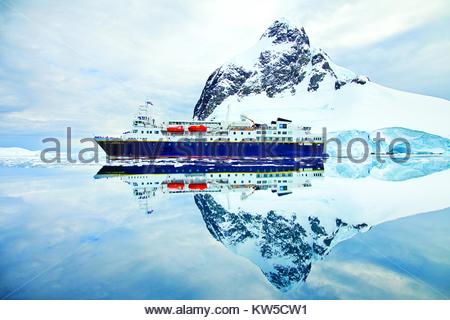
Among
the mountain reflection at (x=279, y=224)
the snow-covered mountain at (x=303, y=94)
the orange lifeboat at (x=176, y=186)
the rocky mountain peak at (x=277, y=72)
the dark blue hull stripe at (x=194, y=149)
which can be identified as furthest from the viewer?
the rocky mountain peak at (x=277, y=72)

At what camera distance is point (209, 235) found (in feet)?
19.3

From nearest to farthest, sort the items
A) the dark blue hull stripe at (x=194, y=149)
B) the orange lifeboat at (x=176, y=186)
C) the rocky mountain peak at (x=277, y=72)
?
the orange lifeboat at (x=176, y=186) → the dark blue hull stripe at (x=194, y=149) → the rocky mountain peak at (x=277, y=72)

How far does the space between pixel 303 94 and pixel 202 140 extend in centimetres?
6101

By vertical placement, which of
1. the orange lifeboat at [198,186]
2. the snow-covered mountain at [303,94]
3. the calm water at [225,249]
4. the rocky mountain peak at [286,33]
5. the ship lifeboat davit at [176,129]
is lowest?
the calm water at [225,249]

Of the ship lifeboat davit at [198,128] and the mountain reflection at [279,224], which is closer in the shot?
the mountain reflection at [279,224]

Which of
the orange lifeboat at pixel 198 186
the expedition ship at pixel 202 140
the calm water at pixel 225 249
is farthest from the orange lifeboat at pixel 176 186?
the expedition ship at pixel 202 140

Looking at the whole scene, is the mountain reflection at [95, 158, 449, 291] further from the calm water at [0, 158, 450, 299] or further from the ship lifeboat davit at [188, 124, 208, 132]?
the ship lifeboat davit at [188, 124, 208, 132]

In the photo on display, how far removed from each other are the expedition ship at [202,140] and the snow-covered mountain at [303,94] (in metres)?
29.7

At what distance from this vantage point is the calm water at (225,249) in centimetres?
379

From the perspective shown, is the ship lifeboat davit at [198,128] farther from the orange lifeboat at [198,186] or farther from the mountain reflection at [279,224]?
the mountain reflection at [279,224]

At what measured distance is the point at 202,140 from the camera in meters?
37.8

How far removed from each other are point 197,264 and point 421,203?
8398 millimetres

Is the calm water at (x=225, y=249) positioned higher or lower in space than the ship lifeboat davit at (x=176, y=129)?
lower
